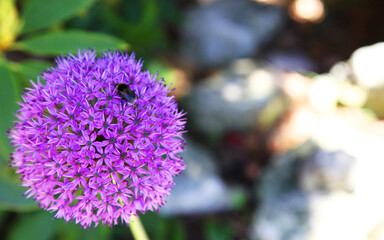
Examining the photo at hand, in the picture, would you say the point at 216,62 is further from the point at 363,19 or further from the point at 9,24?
the point at 9,24

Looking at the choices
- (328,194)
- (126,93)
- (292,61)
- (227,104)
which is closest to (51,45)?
(126,93)

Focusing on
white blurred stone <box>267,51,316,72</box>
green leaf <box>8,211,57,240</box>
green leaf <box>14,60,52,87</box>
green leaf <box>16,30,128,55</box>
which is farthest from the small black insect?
white blurred stone <box>267,51,316,72</box>

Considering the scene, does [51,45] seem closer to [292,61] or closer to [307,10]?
[292,61]

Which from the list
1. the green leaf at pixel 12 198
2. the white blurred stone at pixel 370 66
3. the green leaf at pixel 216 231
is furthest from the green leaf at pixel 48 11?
the white blurred stone at pixel 370 66

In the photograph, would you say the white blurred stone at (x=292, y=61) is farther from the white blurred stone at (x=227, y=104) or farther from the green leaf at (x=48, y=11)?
the green leaf at (x=48, y=11)

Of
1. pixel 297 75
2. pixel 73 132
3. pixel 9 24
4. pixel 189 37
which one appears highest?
pixel 189 37

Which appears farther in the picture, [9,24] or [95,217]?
[9,24]

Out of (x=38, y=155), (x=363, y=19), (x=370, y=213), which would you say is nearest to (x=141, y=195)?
(x=38, y=155)

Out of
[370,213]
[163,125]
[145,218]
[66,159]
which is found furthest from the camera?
[370,213]
